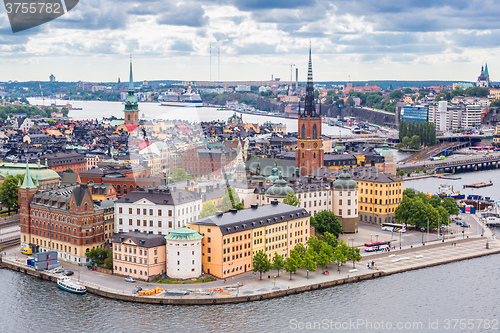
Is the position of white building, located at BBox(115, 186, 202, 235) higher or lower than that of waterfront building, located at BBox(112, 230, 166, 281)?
higher

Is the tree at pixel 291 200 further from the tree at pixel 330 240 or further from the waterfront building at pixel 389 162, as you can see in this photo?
the waterfront building at pixel 389 162

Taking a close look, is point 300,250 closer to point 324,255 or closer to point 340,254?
point 324,255

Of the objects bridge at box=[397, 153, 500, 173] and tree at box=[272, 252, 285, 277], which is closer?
tree at box=[272, 252, 285, 277]

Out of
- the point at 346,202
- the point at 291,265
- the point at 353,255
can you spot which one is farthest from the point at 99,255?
the point at 346,202

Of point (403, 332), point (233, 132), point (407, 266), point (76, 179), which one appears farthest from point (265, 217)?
point (233, 132)

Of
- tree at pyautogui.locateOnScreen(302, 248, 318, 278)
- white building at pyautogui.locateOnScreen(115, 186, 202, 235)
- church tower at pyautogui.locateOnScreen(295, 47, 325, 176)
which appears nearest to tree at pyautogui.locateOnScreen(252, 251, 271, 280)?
tree at pyautogui.locateOnScreen(302, 248, 318, 278)

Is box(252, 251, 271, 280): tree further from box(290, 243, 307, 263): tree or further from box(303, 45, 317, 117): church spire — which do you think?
box(303, 45, 317, 117): church spire

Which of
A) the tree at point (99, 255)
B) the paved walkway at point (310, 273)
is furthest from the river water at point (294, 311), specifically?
the tree at point (99, 255)
